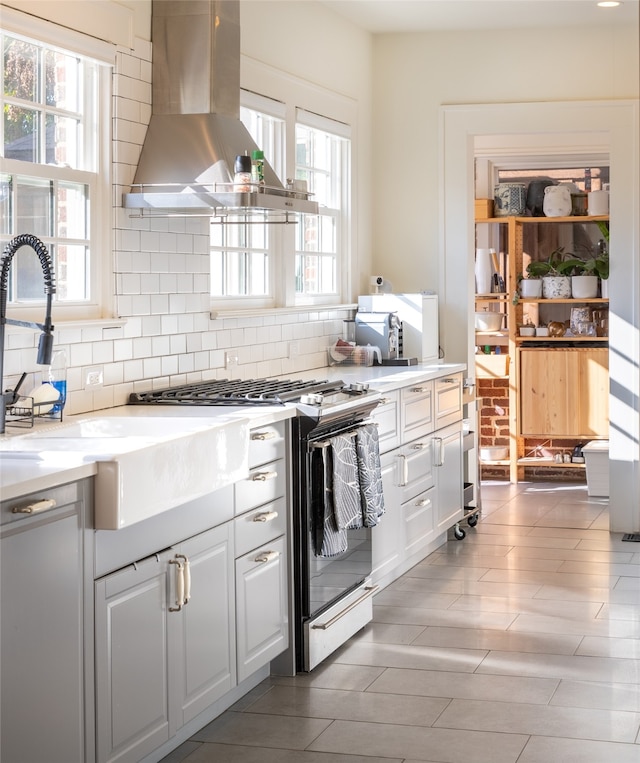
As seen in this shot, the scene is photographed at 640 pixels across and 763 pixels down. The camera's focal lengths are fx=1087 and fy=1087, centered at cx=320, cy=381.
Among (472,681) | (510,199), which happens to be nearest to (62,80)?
(472,681)

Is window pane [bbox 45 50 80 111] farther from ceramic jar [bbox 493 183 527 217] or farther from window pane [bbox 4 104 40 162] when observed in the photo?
ceramic jar [bbox 493 183 527 217]

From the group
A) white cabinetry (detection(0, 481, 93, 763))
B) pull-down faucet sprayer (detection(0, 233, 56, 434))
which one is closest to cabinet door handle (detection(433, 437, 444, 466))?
pull-down faucet sprayer (detection(0, 233, 56, 434))

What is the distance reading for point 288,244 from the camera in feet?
18.4

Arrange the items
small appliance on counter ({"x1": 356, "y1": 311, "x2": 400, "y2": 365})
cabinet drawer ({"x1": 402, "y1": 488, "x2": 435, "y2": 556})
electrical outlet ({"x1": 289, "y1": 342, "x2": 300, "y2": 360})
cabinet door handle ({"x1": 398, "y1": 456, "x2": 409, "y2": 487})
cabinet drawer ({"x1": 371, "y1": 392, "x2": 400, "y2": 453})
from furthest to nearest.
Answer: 1. small appliance on counter ({"x1": 356, "y1": 311, "x2": 400, "y2": 365})
2. electrical outlet ({"x1": 289, "y1": 342, "x2": 300, "y2": 360})
3. cabinet drawer ({"x1": 402, "y1": 488, "x2": 435, "y2": 556})
4. cabinet door handle ({"x1": 398, "y1": 456, "x2": 409, "y2": 487})
5. cabinet drawer ({"x1": 371, "y1": 392, "x2": 400, "y2": 453})

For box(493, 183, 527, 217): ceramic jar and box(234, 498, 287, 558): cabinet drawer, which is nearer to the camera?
box(234, 498, 287, 558): cabinet drawer

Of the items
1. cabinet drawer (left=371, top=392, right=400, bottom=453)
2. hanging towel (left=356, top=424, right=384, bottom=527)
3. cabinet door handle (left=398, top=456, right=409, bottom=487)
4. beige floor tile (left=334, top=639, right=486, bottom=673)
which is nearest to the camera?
beige floor tile (left=334, top=639, right=486, bottom=673)

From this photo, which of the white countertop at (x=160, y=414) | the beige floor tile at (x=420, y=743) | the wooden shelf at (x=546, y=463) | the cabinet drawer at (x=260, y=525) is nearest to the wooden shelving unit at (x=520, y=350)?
the wooden shelf at (x=546, y=463)

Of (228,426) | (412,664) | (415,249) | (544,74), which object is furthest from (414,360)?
(228,426)

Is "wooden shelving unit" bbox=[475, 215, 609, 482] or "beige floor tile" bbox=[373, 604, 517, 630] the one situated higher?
"wooden shelving unit" bbox=[475, 215, 609, 482]

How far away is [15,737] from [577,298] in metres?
6.49

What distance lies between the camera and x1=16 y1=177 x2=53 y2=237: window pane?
12.0 feet

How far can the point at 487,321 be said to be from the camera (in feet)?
27.1

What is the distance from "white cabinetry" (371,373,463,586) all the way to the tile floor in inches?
6.7

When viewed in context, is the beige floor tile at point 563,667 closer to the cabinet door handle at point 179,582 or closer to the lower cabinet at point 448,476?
the cabinet door handle at point 179,582
